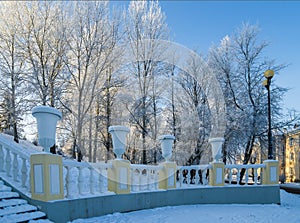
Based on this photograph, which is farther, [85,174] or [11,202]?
[85,174]

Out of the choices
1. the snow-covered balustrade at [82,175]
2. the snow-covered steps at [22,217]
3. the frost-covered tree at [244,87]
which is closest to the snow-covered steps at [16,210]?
the snow-covered steps at [22,217]

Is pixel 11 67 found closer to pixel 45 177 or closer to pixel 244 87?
pixel 45 177

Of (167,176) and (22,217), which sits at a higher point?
(22,217)

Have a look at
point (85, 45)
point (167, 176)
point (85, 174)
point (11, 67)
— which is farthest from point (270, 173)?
point (11, 67)

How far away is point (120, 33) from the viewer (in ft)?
32.6

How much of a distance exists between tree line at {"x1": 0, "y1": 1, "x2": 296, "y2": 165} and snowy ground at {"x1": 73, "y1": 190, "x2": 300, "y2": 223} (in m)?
2.99

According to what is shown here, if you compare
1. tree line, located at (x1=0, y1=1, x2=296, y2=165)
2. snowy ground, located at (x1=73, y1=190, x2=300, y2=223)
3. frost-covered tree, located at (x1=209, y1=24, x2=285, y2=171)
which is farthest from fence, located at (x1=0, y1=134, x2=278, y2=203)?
frost-covered tree, located at (x1=209, y1=24, x2=285, y2=171)

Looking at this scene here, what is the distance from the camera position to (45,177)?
367 cm

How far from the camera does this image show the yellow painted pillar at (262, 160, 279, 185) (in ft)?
21.9

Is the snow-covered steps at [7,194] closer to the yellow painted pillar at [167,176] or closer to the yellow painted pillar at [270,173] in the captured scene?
the yellow painted pillar at [167,176]

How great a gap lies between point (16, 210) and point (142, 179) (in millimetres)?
2755

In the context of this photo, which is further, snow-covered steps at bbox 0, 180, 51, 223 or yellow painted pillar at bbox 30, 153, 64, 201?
yellow painted pillar at bbox 30, 153, 64, 201

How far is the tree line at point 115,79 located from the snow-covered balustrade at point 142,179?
198 cm

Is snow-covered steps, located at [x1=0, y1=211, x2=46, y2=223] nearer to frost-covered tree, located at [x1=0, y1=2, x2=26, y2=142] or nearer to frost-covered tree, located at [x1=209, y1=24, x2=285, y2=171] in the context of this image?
frost-covered tree, located at [x1=0, y1=2, x2=26, y2=142]
